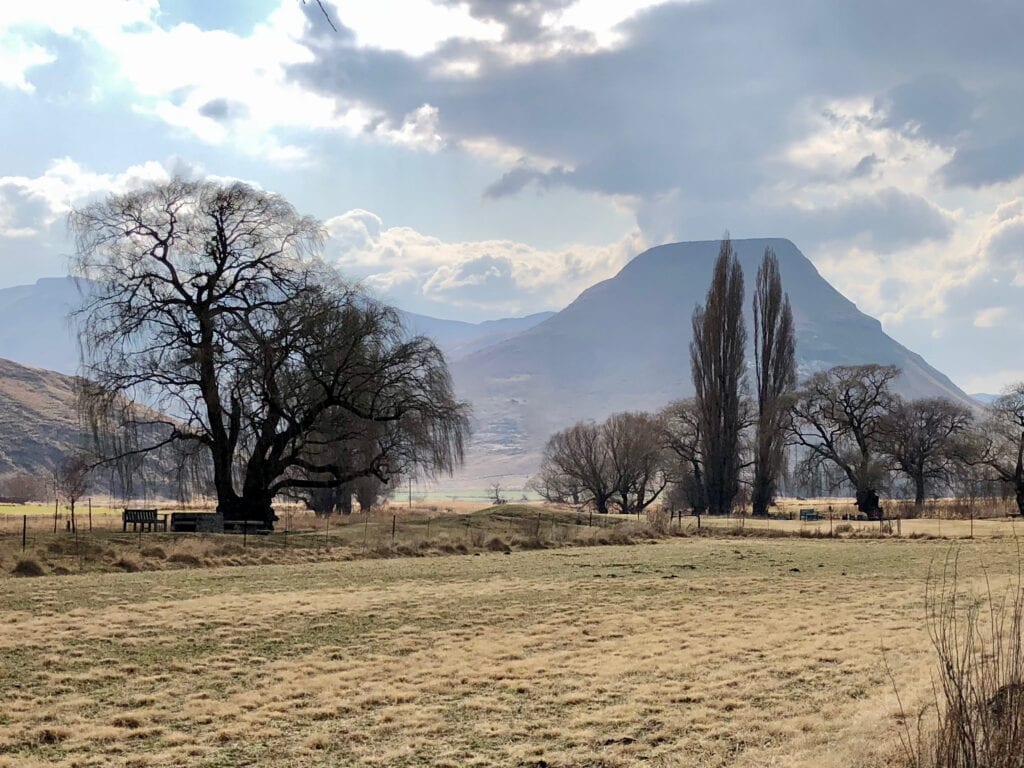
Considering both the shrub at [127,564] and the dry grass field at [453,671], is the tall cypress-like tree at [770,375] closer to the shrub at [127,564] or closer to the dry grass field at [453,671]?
the dry grass field at [453,671]

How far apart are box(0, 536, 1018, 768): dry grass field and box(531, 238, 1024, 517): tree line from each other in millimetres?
44290

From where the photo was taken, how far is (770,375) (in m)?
70.4

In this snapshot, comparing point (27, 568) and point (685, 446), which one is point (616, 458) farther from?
point (27, 568)

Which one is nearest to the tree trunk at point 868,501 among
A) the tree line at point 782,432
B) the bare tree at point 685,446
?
the tree line at point 782,432

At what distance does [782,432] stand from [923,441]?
523 inches

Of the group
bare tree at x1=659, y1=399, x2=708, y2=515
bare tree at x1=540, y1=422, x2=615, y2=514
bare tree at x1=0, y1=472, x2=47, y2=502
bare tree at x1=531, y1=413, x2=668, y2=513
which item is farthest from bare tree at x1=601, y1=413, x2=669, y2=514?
bare tree at x1=0, y1=472, x2=47, y2=502

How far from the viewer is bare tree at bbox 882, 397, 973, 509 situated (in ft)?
226

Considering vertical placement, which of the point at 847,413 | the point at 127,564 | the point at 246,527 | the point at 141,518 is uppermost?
the point at 847,413

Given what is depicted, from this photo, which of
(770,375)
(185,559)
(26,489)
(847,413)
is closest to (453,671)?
(185,559)

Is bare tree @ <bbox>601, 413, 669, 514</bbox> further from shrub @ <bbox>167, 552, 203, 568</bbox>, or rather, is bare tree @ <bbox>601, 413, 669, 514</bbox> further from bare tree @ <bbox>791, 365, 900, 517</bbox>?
shrub @ <bbox>167, 552, 203, 568</bbox>

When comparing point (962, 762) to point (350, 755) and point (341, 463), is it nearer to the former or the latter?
point (350, 755)

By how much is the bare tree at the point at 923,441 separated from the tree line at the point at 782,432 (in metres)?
0.10

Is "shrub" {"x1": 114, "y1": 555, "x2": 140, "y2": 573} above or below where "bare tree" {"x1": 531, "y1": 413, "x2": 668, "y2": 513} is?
below

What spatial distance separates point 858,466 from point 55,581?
5602 centimetres
